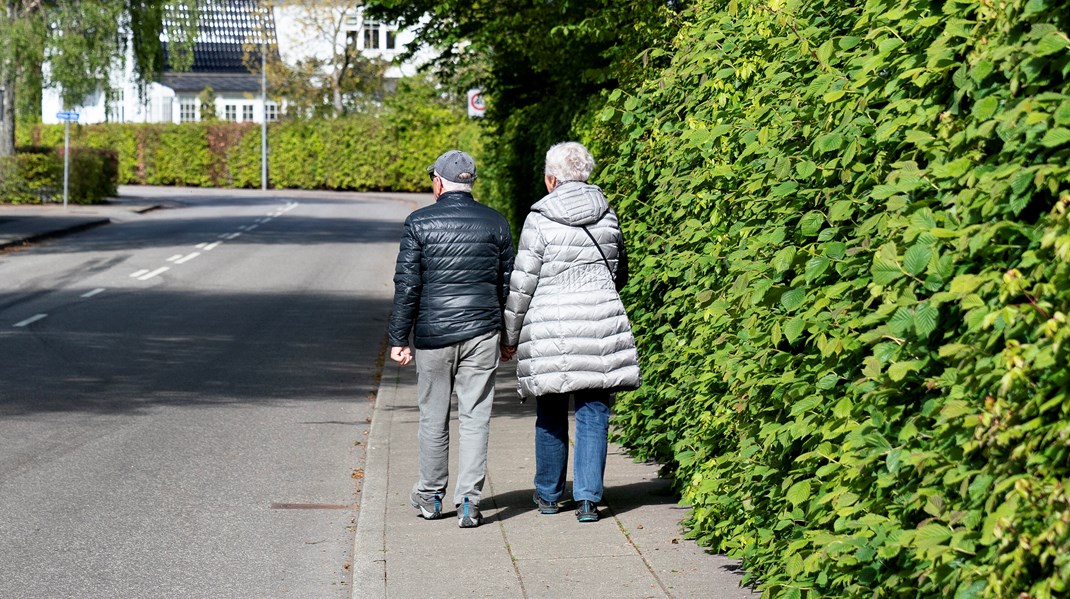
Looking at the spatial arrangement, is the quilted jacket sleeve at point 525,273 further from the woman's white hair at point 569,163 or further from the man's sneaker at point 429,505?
the man's sneaker at point 429,505

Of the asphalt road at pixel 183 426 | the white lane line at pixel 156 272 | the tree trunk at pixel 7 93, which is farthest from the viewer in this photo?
the tree trunk at pixel 7 93

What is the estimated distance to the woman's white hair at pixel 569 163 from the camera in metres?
6.57

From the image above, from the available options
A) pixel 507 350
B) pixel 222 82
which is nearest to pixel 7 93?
pixel 507 350

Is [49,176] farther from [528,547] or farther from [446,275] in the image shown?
[528,547]

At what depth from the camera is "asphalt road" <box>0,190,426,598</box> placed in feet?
20.3

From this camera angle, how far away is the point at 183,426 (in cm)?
970

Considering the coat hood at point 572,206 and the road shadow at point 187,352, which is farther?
the road shadow at point 187,352

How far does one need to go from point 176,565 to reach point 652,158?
9.98 feet

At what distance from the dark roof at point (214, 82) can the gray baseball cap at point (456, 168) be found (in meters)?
83.3

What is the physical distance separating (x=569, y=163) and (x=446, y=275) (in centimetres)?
77

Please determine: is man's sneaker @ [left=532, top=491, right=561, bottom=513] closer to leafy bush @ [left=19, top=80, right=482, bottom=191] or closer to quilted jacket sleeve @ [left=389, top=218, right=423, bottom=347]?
quilted jacket sleeve @ [left=389, top=218, right=423, bottom=347]

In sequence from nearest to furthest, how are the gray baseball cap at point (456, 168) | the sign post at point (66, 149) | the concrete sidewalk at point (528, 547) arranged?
1. the concrete sidewalk at point (528, 547)
2. the gray baseball cap at point (456, 168)
3. the sign post at point (66, 149)

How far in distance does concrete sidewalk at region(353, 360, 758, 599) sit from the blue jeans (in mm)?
148

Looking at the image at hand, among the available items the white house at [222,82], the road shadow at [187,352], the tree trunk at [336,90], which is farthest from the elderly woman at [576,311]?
the white house at [222,82]
